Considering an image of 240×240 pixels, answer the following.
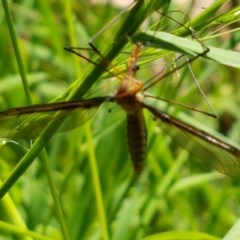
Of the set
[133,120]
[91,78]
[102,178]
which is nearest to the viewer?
[91,78]

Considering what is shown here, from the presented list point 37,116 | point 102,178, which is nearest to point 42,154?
point 37,116

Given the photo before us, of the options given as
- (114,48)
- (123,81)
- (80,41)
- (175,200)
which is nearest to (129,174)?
(175,200)

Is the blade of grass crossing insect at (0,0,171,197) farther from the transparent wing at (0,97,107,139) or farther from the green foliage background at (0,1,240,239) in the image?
the green foliage background at (0,1,240,239)

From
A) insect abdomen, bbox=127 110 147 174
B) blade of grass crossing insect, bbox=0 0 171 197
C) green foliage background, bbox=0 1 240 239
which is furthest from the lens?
green foliage background, bbox=0 1 240 239

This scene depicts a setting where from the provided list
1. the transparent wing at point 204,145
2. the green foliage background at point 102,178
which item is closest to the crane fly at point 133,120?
the transparent wing at point 204,145

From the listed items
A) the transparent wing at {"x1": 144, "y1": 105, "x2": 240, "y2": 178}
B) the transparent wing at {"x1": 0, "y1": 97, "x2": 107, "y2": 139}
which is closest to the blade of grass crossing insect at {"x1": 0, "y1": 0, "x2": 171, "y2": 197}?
the transparent wing at {"x1": 0, "y1": 97, "x2": 107, "y2": 139}

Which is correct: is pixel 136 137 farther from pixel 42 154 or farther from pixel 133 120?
pixel 42 154

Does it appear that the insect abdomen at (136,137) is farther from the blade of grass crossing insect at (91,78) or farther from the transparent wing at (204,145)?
the blade of grass crossing insect at (91,78)
